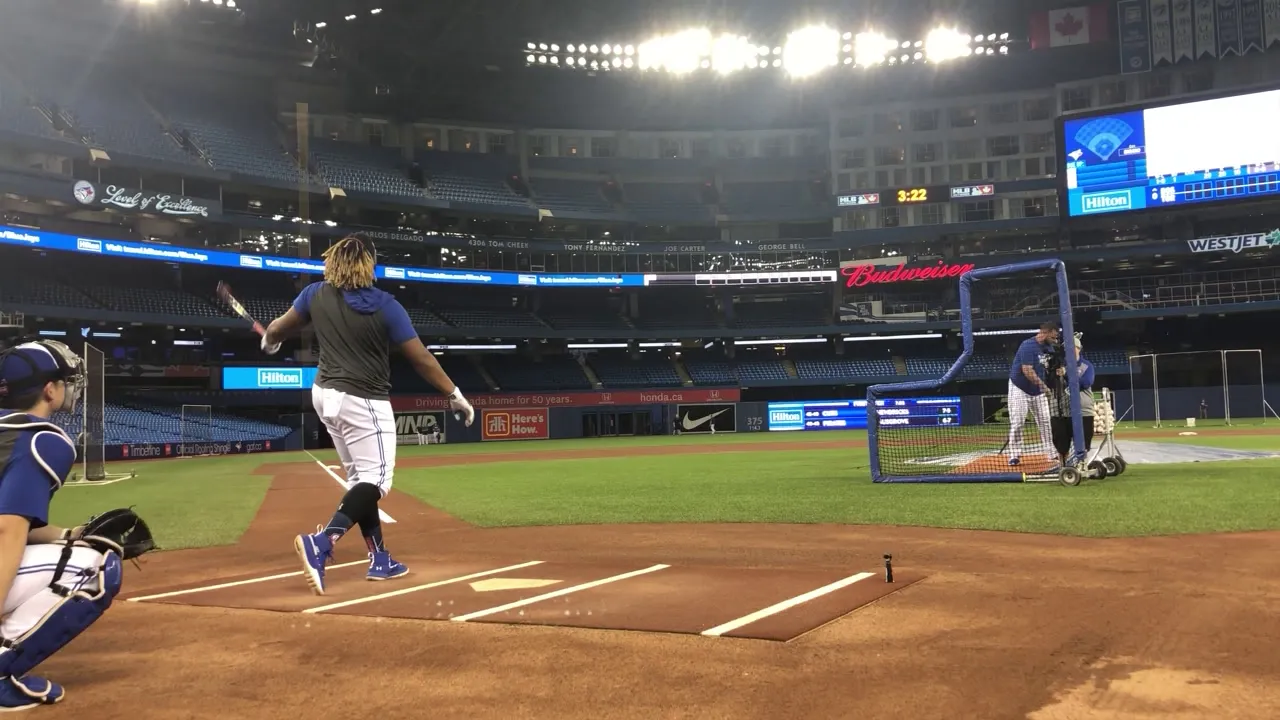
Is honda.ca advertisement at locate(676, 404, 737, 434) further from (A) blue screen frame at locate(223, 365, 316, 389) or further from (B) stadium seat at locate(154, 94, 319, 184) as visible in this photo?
(B) stadium seat at locate(154, 94, 319, 184)

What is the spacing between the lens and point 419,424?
44.7m

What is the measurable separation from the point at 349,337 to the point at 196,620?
193 centimetres

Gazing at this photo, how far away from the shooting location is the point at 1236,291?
4562 centimetres

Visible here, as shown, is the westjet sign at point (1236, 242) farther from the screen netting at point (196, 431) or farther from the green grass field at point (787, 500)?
the screen netting at point (196, 431)

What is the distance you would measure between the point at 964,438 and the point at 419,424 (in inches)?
1295

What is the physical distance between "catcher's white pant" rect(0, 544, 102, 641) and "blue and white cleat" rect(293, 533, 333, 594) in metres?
1.85

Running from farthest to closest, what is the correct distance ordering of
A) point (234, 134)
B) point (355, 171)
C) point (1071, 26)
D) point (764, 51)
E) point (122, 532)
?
point (355, 171)
point (764, 51)
point (1071, 26)
point (234, 134)
point (122, 532)

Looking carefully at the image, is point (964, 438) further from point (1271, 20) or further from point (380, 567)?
point (1271, 20)

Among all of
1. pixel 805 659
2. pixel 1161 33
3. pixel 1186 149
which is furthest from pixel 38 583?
pixel 1161 33

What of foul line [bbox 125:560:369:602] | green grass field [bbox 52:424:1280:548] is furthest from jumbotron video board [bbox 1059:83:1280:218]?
foul line [bbox 125:560:369:602]

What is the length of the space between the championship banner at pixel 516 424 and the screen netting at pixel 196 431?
1407 cm

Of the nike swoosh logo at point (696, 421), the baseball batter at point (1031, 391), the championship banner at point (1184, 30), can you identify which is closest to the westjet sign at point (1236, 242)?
the championship banner at point (1184, 30)

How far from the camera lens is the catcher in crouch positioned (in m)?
2.92

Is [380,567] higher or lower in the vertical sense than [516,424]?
higher
